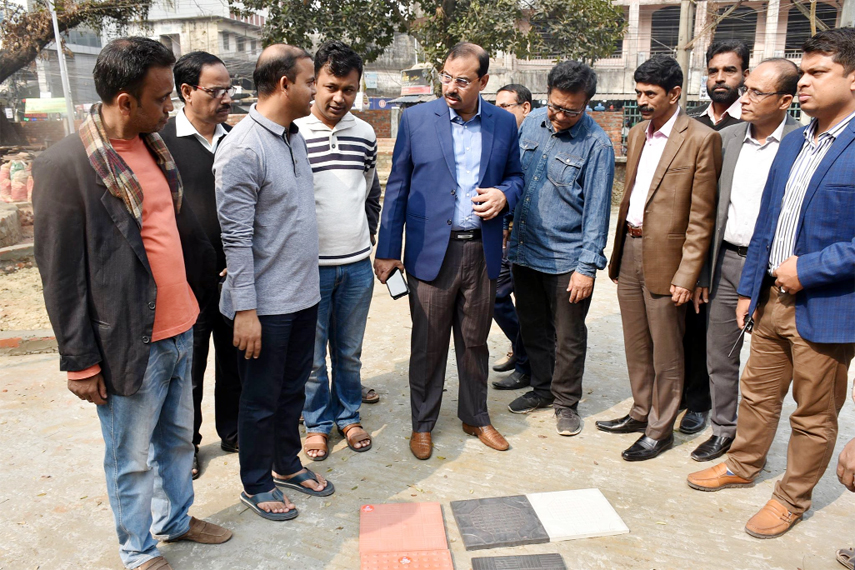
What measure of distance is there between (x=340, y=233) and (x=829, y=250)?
2264 mm

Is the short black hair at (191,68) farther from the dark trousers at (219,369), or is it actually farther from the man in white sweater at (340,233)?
the dark trousers at (219,369)

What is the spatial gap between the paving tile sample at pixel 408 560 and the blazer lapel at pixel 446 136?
188cm

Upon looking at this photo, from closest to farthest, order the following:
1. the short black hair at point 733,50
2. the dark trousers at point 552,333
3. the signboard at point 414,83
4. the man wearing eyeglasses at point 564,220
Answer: the man wearing eyeglasses at point 564,220
the dark trousers at point 552,333
the short black hair at point 733,50
the signboard at point 414,83

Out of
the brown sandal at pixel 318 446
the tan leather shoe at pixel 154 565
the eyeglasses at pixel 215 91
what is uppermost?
the eyeglasses at pixel 215 91

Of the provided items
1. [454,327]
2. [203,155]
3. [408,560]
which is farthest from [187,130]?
[408,560]

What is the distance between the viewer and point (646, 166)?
141 inches

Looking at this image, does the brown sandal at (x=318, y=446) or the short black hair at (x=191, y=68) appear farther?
the brown sandal at (x=318, y=446)

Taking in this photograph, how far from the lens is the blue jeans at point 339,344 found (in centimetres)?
354

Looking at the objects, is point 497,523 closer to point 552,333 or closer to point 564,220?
point 552,333

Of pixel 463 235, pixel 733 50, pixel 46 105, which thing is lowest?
pixel 463 235

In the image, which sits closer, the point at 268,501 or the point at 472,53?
the point at 268,501

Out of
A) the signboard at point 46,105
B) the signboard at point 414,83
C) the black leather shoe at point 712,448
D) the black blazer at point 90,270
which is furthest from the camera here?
the signboard at point 414,83

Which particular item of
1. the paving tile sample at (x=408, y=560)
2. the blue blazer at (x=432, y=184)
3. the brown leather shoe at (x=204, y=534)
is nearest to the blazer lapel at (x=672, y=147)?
the blue blazer at (x=432, y=184)

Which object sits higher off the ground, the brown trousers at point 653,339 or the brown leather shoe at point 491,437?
the brown trousers at point 653,339
